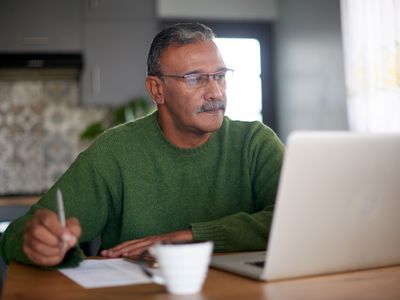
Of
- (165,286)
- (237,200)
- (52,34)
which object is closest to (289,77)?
(52,34)

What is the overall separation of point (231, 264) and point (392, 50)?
2318 mm

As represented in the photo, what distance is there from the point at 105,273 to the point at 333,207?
1.48 ft

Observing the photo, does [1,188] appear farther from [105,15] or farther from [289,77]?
[289,77]

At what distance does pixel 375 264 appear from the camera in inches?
51.3

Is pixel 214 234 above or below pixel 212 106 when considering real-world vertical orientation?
below

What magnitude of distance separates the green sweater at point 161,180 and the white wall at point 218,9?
Answer: 294 cm

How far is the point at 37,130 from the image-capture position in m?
4.93

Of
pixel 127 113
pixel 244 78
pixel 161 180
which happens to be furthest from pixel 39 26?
pixel 161 180

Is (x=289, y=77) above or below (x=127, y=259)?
above

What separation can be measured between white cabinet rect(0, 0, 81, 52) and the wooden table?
3.62 metres

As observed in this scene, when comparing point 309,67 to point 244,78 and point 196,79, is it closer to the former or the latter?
point 244,78

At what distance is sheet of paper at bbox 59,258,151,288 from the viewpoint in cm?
122

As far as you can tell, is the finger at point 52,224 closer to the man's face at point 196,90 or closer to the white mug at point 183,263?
the white mug at point 183,263

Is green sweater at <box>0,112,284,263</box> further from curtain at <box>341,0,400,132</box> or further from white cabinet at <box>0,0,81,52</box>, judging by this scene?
white cabinet at <box>0,0,81,52</box>
